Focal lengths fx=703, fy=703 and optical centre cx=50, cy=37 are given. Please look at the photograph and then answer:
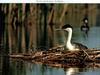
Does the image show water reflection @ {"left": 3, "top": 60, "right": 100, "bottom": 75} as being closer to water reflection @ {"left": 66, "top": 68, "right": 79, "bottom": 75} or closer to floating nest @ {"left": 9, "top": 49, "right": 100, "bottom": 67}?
water reflection @ {"left": 66, "top": 68, "right": 79, "bottom": 75}

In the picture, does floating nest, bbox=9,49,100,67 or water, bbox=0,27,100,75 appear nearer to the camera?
water, bbox=0,27,100,75

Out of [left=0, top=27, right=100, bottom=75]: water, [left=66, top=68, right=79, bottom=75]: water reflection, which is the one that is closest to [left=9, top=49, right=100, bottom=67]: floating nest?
[left=0, top=27, right=100, bottom=75]: water

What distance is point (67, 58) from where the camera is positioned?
12.8 metres

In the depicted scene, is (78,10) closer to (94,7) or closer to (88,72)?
(94,7)

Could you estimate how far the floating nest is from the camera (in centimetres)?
1272

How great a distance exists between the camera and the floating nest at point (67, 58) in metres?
12.7

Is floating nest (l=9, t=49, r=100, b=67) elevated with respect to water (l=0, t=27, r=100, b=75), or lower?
elevated

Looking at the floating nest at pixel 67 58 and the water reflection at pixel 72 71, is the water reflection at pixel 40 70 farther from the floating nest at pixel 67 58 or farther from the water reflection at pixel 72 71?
the floating nest at pixel 67 58

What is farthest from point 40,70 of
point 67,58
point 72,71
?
point 67,58

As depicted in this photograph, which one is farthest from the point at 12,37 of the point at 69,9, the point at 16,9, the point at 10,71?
the point at 69,9

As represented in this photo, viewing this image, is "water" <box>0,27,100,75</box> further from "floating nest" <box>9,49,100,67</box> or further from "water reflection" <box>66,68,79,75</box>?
"floating nest" <box>9,49,100,67</box>

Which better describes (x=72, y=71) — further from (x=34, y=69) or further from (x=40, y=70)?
(x=34, y=69)

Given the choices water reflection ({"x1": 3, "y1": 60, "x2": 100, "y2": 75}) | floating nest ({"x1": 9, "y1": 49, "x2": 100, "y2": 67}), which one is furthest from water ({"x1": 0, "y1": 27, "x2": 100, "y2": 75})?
A: floating nest ({"x1": 9, "y1": 49, "x2": 100, "y2": 67})

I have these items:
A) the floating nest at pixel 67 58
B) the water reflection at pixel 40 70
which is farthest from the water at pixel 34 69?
the floating nest at pixel 67 58
